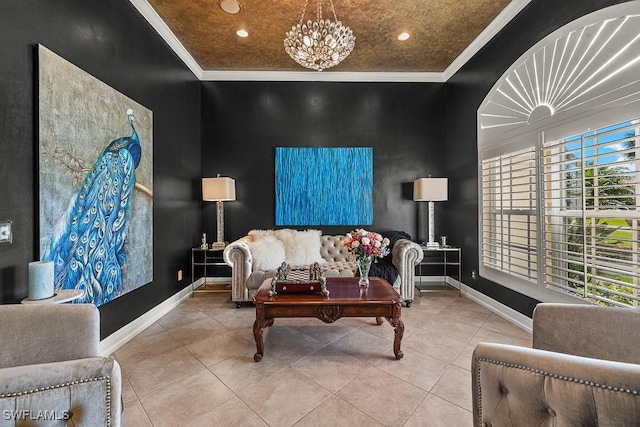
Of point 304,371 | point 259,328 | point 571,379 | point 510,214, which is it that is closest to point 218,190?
point 259,328

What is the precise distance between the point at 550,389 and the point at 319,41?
107 inches

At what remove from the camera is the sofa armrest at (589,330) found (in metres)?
1.11

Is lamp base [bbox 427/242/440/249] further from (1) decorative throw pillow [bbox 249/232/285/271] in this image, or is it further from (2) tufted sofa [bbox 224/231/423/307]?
(1) decorative throw pillow [bbox 249/232/285/271]

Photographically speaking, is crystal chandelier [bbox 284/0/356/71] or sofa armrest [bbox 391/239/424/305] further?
sofa armrest [bbox 391/239/424/305]

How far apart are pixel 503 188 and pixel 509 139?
1.90 ft

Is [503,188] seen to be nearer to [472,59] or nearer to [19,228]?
[472,59]

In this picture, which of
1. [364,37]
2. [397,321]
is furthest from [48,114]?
[364,37]

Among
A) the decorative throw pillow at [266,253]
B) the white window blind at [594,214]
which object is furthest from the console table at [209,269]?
the white window blind at [594,214]

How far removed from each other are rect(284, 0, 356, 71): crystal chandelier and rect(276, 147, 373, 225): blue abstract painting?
5.86 ft

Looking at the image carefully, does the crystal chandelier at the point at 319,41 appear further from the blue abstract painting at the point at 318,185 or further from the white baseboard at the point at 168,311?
the white baseboard at the point at 168,311

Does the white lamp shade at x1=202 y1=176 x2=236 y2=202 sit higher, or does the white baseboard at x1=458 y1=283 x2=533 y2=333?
the white lamp shade at x1=202 y1=176 x2=236 y2=202

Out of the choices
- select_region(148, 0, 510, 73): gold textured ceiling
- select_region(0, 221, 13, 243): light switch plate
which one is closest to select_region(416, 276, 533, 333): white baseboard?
select_region(148, 0, 510, 73): gold textured ceiling

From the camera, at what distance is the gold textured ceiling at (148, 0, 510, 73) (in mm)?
2885

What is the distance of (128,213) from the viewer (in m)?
2.64
